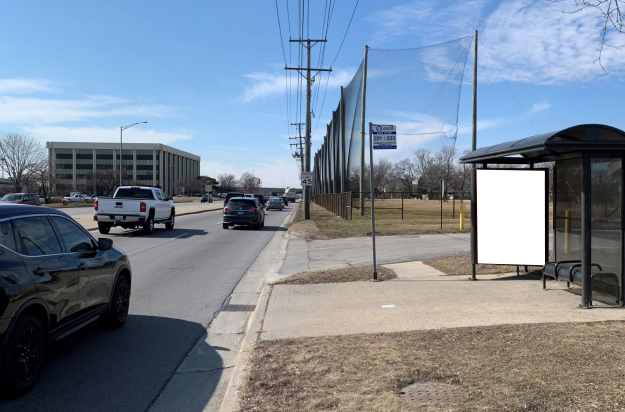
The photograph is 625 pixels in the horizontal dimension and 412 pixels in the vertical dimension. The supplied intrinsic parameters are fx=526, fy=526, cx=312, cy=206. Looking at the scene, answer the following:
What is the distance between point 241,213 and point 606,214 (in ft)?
66.2

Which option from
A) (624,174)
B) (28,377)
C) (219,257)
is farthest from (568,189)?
(219,257)

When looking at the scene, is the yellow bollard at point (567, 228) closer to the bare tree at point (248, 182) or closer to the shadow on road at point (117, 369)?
the shadow on road at point (117, 369)

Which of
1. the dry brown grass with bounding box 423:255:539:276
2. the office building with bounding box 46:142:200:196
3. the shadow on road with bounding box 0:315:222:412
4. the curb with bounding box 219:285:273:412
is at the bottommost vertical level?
the shadow on road with bounding box 0:315:222:412

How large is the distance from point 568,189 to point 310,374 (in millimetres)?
6298

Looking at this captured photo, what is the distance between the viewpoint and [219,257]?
1529cm

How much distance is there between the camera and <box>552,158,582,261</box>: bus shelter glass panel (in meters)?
8.71

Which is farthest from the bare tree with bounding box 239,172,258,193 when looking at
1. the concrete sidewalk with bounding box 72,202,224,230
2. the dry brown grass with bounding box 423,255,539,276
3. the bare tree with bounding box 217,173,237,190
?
the dry brown grass with bounding box 423,255,539,276

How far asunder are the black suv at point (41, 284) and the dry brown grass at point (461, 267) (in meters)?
7.05

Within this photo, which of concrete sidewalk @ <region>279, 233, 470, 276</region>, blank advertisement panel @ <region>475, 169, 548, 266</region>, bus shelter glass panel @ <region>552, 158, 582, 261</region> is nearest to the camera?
bus shelter glass panel @ <region>552, 158, 582, 261</region>

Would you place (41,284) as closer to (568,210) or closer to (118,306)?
(118,306)

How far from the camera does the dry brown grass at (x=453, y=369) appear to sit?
409 centimetres

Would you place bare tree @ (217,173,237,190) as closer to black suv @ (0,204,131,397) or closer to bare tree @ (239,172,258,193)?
bare tree @ (239,172,258,193)

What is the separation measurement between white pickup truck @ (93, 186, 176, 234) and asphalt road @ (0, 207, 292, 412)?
832 cm

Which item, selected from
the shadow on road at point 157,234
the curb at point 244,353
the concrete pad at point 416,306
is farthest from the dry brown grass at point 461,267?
the shadow on road at point 157,234
